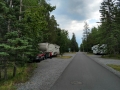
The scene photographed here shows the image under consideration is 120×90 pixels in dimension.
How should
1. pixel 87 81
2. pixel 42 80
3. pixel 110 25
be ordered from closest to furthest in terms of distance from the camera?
pixel 87 81 < pixel 42 80 < pixel 110 25

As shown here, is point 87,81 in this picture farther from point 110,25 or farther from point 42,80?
point 110,25

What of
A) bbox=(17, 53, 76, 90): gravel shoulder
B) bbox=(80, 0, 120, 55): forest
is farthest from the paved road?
bbox=(80, 0, 120, 55): forest

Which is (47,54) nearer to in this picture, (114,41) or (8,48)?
(114,41)

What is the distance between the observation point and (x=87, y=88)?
630cm

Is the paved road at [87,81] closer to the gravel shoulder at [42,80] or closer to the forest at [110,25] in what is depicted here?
the gravel shoulder at [42,80]

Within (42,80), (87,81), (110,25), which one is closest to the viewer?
(87,81)

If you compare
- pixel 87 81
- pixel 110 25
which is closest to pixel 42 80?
pixel 87 81

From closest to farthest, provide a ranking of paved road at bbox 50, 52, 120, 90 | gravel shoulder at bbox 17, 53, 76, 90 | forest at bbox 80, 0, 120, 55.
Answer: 1. paved road at bbox 50, 52, 120, 90
2. gravel shoulder at bbox 17, 53, 76, 90
3. forest at bbox 80, 0, 120, 55

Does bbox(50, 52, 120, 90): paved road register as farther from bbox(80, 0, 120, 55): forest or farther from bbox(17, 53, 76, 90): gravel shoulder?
bbox(80, 0, 120, 55): forest

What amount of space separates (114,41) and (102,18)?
6.70 meters

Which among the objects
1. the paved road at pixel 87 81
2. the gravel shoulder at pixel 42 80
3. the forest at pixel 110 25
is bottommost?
the gravel shoulder at pixel 42 80

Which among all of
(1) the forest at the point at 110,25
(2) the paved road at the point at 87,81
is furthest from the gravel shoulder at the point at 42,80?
(1) the forest at the point at 110,25

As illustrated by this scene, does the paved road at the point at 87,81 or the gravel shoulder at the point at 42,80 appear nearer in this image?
the paved road at the point at 87,81

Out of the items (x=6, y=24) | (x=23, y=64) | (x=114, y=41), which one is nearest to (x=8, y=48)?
(x=23, y=64)
